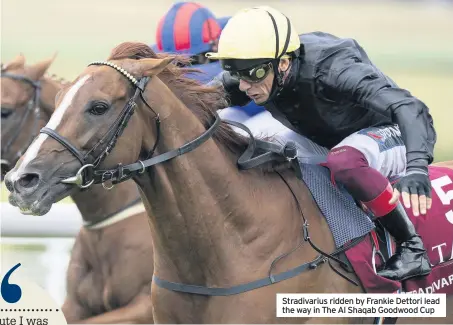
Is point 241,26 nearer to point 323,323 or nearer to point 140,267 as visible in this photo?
point 323,323

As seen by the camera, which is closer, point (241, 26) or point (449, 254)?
point (241, 26)

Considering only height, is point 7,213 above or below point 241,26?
below

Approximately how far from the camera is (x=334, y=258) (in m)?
3.65

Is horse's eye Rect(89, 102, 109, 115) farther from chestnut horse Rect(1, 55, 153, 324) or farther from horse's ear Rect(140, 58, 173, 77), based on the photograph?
chestnut horse Rect(1, 55, 153, 324)

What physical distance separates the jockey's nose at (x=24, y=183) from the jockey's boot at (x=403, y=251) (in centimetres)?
146

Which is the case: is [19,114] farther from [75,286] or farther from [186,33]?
[186,33]

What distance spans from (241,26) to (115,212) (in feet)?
5.32

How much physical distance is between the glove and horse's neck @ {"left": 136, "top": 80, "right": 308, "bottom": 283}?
491 mm

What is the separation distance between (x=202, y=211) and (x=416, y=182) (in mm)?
819

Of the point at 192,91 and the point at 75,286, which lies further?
the point at 75,286

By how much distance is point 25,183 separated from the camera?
10.1 feet

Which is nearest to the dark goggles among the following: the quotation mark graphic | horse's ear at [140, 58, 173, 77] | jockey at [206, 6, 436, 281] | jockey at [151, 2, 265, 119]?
jockey at [206, 6, 436, 281]

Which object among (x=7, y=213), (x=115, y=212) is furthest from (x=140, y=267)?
(x=7, y=213)

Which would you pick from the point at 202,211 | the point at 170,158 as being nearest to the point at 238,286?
the point at 202,211
